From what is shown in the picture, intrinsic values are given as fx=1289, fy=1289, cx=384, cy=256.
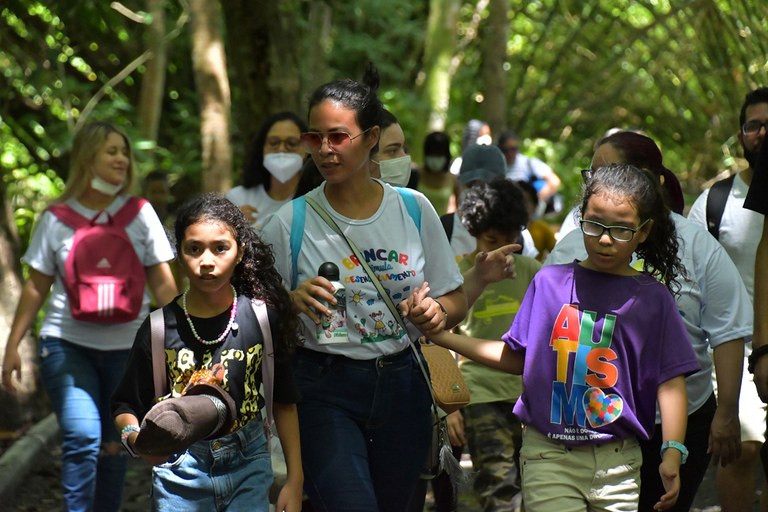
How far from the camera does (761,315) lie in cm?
518

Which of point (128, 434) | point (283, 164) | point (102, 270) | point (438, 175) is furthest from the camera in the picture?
point (438, 175)

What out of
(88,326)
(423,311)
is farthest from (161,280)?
(423,311)

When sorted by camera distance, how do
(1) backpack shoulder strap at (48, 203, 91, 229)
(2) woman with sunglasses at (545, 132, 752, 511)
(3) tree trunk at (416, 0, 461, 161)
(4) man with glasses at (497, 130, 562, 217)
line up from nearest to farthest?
(2) woman with sunglasses at (545, 132, 752, 511) → (1) backpack shoulder strap at (48, 203, 91, 229) → (4) man with glasses at (497, 130, 562, 217) → (3) tree trunk at (416, 0, 461, 161)

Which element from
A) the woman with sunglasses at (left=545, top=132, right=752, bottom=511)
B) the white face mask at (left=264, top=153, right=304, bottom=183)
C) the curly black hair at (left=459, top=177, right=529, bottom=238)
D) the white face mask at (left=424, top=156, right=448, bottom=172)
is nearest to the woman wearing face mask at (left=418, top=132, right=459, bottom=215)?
the white face mask at (left=424, top=156, right=448, bottom=172)

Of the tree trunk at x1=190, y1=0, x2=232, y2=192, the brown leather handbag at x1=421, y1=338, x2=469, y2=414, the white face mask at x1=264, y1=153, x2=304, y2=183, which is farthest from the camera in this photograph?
the tree trunk at x1=190, y1=0, x2=232, y2=192

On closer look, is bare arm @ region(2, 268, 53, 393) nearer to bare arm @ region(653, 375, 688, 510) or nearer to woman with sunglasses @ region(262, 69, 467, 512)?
woman with sunglasses @ region(262, 69, 467, 512)

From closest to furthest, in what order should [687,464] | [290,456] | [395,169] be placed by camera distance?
[290,456]
[687,464]
[395,169]

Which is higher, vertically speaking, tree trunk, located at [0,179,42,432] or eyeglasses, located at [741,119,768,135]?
eyeglasses, located at [741,119,768,135]

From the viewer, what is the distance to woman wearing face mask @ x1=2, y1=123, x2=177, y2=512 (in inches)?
250

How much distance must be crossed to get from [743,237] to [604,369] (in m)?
2.24

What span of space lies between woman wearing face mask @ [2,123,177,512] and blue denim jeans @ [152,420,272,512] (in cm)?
195

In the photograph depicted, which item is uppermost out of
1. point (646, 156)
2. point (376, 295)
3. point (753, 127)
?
point (753, 127)

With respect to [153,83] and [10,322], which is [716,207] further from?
[153,83]

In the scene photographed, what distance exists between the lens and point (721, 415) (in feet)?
16.2
